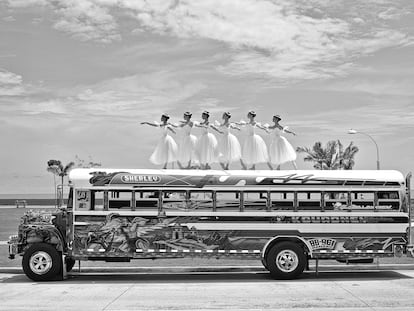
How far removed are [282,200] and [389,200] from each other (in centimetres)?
256

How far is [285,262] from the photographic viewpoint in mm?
14188

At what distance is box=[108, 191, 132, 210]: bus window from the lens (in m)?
14.2

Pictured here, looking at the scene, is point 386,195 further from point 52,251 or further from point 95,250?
point 52,251

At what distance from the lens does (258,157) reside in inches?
633

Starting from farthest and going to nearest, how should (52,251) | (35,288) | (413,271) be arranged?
(413,271)
(52,251)
(35,288)

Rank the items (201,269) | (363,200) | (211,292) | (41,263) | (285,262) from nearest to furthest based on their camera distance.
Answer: (211,292) → (41,263) → (285,262) → (363,200) → (201,269)

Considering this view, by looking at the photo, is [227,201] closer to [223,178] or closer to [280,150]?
[223,178]

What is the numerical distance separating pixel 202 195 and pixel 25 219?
420 centimetres

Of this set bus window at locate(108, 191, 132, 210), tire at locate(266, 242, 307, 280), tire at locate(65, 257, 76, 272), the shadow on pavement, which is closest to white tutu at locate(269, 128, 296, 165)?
tire at locate(266, 242, 307, 280)

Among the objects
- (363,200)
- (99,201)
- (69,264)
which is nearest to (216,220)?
(99,201)

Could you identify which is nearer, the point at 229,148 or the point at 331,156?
the point at 229,148

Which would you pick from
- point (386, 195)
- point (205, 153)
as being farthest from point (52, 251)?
point (386, 195)

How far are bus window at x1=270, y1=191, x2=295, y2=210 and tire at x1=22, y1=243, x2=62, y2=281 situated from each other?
5114mm

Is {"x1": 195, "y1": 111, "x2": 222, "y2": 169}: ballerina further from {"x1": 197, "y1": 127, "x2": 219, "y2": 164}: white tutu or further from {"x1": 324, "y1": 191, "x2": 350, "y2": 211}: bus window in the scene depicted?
{"x1": 324, "y1": 191, "x2": 350, "y2": 211}: bus window
